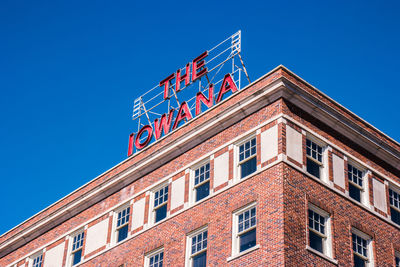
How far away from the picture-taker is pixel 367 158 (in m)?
45.1

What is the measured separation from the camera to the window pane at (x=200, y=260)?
4144 centimetres

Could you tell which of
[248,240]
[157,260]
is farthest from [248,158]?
[157,260]

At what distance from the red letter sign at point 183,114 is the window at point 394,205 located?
12797 millimetres

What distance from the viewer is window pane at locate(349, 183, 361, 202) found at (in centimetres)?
4303

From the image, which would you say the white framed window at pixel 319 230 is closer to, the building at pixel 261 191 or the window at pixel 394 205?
the building at pixel 261 191

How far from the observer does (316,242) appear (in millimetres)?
39469

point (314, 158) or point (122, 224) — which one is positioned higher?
point (314, 158)

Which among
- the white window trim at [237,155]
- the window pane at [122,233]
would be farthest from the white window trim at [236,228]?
the window pane at [122,233]

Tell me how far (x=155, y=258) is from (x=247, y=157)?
26.0ft

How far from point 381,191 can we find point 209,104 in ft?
37.8

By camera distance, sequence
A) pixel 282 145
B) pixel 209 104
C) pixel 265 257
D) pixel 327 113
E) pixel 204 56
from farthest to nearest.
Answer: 1. pixel 204 56
2. pixel 209 104
3. pixel 327 113
4. pixel 282 145
5. pixel 265 257

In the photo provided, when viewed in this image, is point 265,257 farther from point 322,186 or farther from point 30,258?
point 30,258

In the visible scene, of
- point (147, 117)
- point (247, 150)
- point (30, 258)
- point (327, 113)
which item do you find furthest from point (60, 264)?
point (327, 113)

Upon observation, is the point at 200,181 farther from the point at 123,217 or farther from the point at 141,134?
the point at 141,134
